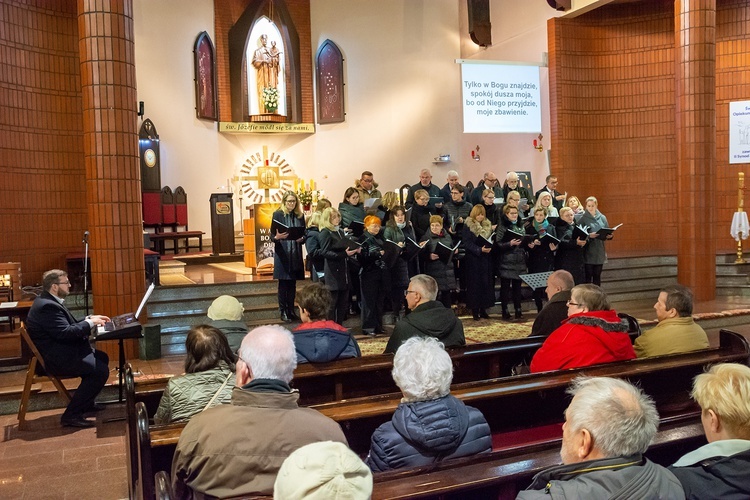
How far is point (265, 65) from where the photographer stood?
13750 mm

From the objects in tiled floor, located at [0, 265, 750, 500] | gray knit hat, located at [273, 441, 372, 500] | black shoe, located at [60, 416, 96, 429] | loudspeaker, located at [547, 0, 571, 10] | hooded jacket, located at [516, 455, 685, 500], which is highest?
loudspeaker, located at [547, 0, 571, 10]

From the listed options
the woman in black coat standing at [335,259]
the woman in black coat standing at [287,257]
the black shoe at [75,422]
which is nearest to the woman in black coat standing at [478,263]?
the woman in black coat standing at [335,259]

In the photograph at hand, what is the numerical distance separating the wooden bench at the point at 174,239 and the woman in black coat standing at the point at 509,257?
6.26 metres

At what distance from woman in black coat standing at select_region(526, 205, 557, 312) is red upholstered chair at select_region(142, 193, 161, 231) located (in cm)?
672

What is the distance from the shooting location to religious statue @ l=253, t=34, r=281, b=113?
13625 mm

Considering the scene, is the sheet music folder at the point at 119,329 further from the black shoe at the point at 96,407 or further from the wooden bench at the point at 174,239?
the wooden bench at the point at 174,239

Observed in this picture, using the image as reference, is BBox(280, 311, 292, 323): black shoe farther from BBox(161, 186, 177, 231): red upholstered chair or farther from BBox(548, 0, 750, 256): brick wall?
BBox(548, 0, 750, 256): brick wall

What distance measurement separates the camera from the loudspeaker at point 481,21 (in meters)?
13.7

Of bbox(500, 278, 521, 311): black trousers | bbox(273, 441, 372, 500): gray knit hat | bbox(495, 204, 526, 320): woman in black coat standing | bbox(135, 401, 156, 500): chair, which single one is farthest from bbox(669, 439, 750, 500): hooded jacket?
bbox(500, 278, 521, 311): black trousers

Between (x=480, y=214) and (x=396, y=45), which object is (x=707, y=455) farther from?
(x=396, y=45)

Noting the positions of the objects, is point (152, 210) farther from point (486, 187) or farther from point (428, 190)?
point (486, 187)

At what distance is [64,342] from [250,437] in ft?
11.0

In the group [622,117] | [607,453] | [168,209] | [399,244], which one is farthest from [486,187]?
[607,453]

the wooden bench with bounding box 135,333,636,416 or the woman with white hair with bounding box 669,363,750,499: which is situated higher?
the woman with white hair with bounding box 669,363,750,499
